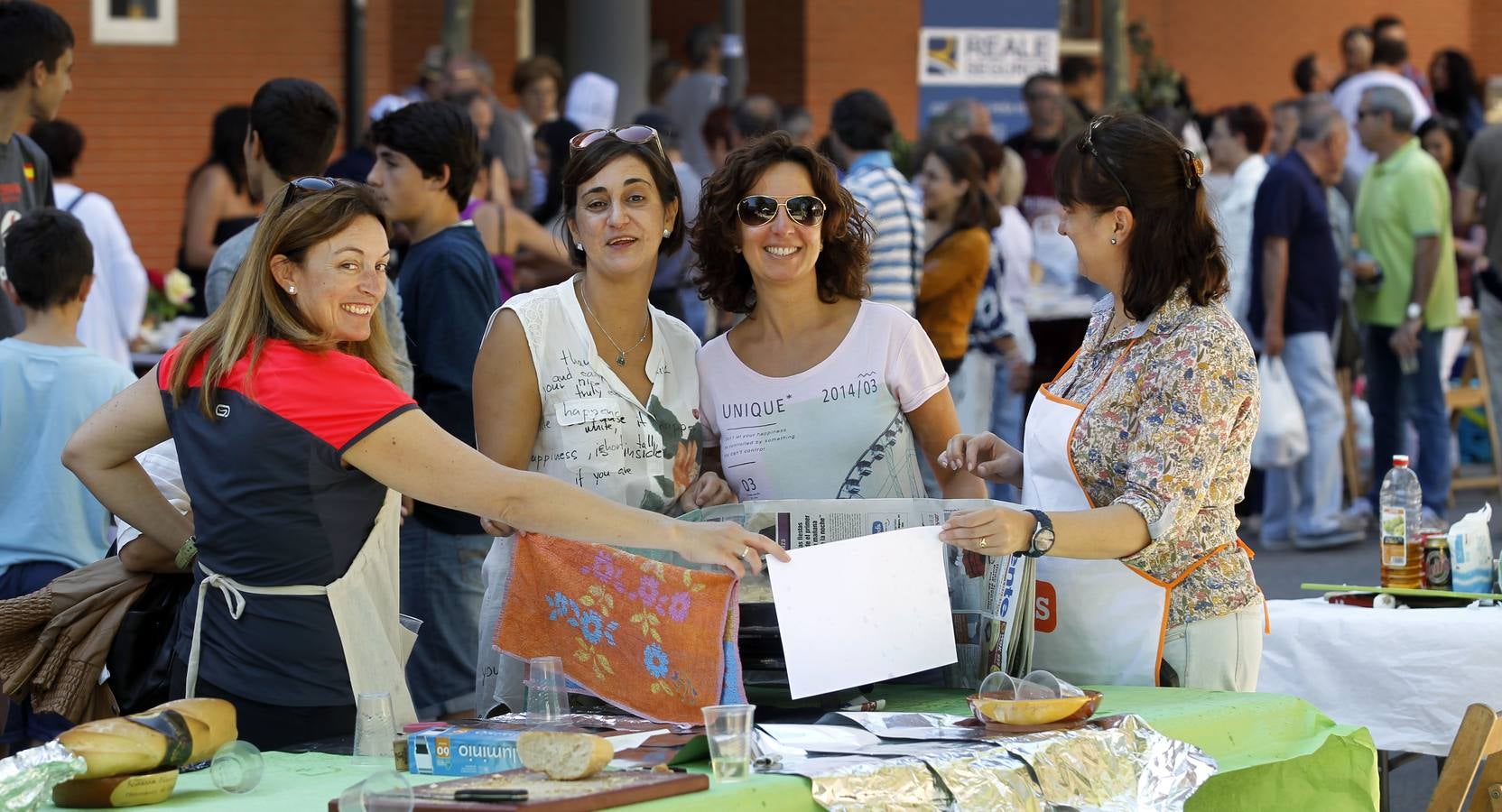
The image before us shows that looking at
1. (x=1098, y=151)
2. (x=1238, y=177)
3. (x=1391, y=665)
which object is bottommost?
(x=1391, y=665)

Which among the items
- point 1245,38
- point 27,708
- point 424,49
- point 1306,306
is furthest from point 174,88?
point 1245,38

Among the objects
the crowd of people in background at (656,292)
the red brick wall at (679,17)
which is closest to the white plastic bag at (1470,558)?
the crowd of people in background at (656,292)

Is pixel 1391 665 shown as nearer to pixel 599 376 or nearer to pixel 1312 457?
pixel 599 376

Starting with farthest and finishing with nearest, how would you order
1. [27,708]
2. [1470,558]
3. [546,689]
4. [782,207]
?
[1470,558] → [27,708] → [782,207] → [546,689]

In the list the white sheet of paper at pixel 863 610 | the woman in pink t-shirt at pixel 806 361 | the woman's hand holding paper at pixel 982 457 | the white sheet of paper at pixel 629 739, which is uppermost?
the woman in pink t-shirt at pixel 806 361

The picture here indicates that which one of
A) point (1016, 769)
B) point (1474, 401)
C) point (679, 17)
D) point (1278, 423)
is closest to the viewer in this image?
point (1016, 769)

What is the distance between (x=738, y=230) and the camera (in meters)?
3.74

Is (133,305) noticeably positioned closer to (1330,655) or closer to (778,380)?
(778,380)

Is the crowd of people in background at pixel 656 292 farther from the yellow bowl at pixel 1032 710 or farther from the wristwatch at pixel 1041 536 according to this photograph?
the yellow bowl at pixel 1032 710

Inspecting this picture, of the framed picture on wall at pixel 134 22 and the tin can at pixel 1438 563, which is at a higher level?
the framed picture on wall at pixel 134 22

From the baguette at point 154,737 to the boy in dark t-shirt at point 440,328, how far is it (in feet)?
6.59

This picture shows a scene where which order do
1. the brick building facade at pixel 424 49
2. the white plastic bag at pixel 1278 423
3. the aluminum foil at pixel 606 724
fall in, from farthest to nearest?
the brick building facade at pixel 424 49, the white plastic bag at pixel 1278 423, the aluminum foil at pixel 606 724

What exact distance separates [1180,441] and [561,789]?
1.35 m

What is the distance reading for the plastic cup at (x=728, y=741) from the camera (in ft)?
8.54
